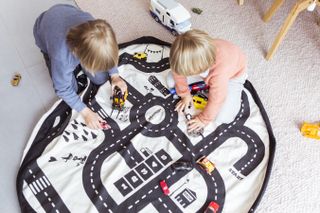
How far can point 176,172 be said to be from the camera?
1.22 metres

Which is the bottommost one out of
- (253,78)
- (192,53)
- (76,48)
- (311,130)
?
(311,130)

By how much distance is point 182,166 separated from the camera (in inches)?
47.9

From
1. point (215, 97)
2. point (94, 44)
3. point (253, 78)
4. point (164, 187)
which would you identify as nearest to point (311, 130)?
point (253, 78)

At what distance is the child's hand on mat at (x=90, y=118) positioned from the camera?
129 centimetres

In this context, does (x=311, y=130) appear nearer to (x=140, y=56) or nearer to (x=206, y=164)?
(x=206, y=164)

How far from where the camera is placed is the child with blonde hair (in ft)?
3.03

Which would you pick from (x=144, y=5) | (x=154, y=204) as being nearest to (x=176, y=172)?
(x=154, y=204)

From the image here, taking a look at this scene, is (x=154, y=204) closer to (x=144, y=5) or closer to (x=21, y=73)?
(x=21, y=73)

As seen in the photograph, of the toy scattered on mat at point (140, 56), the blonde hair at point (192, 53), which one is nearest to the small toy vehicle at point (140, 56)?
the toy scattered on mat at point (140, 56)

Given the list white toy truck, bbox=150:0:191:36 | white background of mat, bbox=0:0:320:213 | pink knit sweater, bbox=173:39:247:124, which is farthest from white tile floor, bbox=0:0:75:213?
pink knit sweater, bbox=173:39:247:124

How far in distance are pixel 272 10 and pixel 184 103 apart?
27.1 inches

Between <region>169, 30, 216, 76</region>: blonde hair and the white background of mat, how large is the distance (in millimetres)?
522

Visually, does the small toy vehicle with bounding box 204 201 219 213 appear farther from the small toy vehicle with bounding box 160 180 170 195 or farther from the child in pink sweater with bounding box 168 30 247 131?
the child in pink sweater with bounding box 168 30 247 131

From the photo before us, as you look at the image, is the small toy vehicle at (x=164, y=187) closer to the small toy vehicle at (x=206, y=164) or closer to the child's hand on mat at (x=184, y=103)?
the small toy vehicle at (x=206, y=164)
